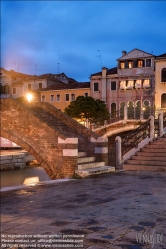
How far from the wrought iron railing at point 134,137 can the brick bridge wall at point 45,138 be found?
1.40 metres

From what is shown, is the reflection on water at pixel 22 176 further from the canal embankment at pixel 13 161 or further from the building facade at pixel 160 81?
the building facade at pixel 160 81

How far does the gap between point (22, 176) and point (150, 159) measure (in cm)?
1430

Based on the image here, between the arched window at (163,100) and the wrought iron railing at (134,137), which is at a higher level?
Result: the arched window at (163,100)

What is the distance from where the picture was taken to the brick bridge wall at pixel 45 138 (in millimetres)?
11570

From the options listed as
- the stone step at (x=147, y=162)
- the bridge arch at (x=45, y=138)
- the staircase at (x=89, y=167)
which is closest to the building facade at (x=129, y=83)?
the stone step at (x=147, y=162)

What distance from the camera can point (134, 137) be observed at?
49.8 ft

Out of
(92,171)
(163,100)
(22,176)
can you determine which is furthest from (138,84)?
(92,171)

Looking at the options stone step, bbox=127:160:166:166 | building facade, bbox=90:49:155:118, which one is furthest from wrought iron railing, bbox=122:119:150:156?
building facade, bbox=90:49:155:118

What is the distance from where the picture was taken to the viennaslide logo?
4258 mm

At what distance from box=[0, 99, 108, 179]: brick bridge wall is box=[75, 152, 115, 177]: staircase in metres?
0.29

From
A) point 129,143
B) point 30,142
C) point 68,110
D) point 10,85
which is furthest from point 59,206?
point 10,85

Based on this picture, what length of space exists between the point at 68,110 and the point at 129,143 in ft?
73.0

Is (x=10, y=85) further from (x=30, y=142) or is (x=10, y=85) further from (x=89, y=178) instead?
(x=89, y=178)

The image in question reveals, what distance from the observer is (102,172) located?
11508 mm
